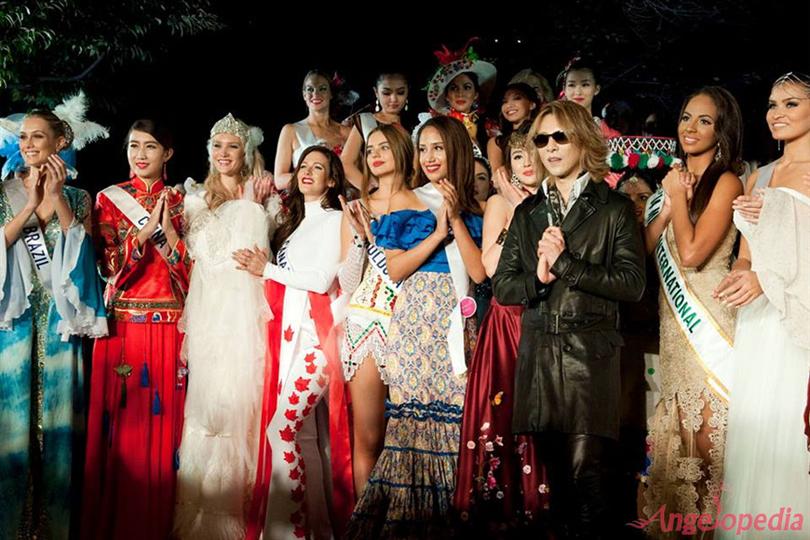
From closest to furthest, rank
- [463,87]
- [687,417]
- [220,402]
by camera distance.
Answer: [687,417]
[220,402]
[463,87]

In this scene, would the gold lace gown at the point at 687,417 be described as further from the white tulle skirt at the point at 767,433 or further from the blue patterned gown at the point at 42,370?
the blue patterned gown at the point at 42,370

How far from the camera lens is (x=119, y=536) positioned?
5.57m

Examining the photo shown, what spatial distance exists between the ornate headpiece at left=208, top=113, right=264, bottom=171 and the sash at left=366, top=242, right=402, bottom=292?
38.1 inches

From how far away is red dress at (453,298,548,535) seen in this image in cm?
481

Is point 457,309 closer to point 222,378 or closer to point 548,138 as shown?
point 548,138

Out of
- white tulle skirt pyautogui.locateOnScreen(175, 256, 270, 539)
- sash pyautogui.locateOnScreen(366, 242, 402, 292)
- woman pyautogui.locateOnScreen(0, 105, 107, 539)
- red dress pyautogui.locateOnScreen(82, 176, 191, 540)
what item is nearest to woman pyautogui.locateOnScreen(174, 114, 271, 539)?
white tulle skirt pyautogui.locateOnScreen(175, 256, 270, 539)

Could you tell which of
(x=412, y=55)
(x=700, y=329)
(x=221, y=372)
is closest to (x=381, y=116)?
(x=221, y=372)

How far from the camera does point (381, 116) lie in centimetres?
676

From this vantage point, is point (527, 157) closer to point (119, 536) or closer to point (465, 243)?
point (465, 243)

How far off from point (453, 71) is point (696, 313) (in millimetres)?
2528

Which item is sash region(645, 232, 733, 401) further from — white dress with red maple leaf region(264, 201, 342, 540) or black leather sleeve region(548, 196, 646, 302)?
white dress with red maple leaf region(264, 201, 342, 540)

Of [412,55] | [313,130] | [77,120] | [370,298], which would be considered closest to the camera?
[370,298]

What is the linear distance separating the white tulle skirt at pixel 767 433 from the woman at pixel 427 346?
1184mm

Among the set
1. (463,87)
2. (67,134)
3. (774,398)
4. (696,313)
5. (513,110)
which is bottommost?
(774,398)
